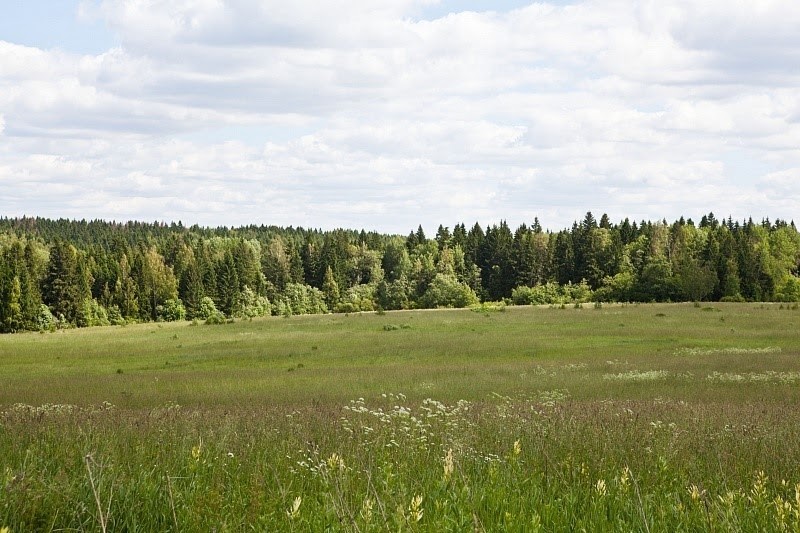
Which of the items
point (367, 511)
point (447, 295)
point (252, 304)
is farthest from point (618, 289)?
point (367, 511)

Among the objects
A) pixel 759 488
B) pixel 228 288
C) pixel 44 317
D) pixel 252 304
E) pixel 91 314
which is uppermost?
pixel 759 488

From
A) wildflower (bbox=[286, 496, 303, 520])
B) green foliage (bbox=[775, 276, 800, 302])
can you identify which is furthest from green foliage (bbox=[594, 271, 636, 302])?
wildflower (bbox=[286, 496, 303, 520])

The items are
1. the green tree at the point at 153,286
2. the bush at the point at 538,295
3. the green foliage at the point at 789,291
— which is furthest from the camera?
the green tree at the point at 153,286

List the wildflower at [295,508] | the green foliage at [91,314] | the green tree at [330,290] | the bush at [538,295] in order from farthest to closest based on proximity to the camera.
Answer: the green tree at [330,290], the bush at [538,295], the green foliage at [91,314], the wildflower at [295,508]

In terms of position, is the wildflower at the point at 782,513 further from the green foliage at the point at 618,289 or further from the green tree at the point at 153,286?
the green tree at the point at 153,286

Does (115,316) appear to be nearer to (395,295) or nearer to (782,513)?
(395,295)

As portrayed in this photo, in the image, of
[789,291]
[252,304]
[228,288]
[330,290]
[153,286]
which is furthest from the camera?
[330,290]

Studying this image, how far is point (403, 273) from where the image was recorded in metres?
136

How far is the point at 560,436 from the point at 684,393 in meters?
13.5

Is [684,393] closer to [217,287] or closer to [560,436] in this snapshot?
[560,436]

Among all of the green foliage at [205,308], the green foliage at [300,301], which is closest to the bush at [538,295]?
the green foliage at [300,301]

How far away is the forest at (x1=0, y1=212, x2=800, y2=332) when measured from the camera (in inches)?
4218

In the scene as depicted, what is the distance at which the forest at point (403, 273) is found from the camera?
4218 inches

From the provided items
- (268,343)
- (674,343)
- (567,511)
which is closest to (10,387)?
(268,343)
